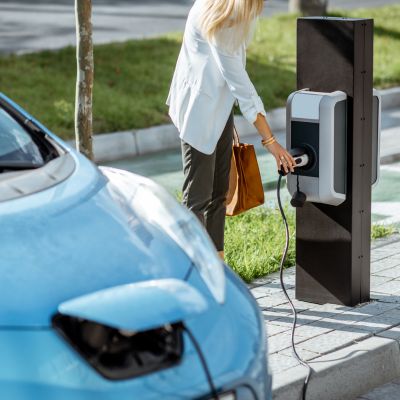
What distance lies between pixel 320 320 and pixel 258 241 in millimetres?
1310

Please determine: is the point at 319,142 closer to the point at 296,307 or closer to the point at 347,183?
the point at 347,183

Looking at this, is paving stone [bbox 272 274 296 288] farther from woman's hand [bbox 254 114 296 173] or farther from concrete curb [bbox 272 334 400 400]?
woman's hand [bbox 254 114 296 173]

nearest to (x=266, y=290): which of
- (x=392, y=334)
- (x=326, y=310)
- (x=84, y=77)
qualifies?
(x=326, y=310)

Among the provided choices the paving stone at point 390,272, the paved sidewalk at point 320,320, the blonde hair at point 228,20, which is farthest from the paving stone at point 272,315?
the blonde hair at point 228,20

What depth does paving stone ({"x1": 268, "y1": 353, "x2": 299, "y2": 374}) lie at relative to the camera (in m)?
2.81

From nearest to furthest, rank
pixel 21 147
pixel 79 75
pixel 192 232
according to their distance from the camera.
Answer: pixel 192 232
pixel 21 147
pixel 79 75

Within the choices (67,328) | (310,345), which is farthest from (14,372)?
(310,345)

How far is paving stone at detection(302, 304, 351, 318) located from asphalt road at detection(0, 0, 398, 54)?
9.38 m

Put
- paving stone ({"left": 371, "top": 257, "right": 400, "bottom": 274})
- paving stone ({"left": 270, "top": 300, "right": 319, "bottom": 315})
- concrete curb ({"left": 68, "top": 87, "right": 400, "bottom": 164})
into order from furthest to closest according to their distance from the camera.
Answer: concrete curb ({"left": 68, "top": 87, "right": 400, "bottom": 164}) < paving stone ({"left": 371, "top": 257, "right": 400, "bottom": 274}) < paving stone ({"left": 270, "top": 300, "right": 319, "bottom": 315})

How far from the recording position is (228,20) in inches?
121

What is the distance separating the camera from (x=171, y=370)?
155cm

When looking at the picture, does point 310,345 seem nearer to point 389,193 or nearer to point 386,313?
point 386,313

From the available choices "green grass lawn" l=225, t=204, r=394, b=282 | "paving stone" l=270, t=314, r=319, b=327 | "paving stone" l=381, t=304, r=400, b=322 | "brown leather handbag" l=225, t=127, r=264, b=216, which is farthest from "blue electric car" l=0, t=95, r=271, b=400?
"green grass lawn" l=225, t=204, r=394, b=282

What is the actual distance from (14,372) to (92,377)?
167mm
